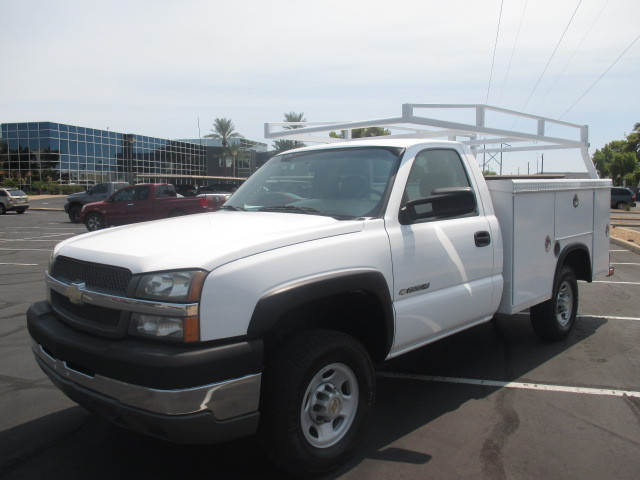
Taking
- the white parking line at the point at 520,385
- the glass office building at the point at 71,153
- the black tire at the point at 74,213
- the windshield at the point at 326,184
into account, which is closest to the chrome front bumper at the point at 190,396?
the windshield at the point at 326,184

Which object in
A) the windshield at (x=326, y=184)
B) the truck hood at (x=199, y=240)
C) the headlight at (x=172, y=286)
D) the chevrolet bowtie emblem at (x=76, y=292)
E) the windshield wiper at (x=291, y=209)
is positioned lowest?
the chevrolet bowtie emblem at (x=76, y=292)

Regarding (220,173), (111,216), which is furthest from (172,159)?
(111,216)

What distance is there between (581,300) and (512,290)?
157 inches

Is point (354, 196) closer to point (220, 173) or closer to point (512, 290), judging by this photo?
point (512, 290)

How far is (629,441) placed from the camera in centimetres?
362

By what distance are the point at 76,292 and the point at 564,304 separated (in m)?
4.79

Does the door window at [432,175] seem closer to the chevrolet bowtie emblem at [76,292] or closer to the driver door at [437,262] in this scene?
the driver door at [437,262]

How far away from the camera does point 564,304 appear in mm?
5777

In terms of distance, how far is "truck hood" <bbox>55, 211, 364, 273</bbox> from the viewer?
275cm

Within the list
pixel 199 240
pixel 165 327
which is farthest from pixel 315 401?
pixel 199 240

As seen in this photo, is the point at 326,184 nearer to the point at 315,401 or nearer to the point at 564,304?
the point at 315,401

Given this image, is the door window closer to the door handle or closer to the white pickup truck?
the white pickup truck

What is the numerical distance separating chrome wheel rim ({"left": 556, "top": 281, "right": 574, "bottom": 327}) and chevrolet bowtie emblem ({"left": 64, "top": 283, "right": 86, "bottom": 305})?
4.56 meters

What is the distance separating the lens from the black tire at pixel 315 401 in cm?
285
